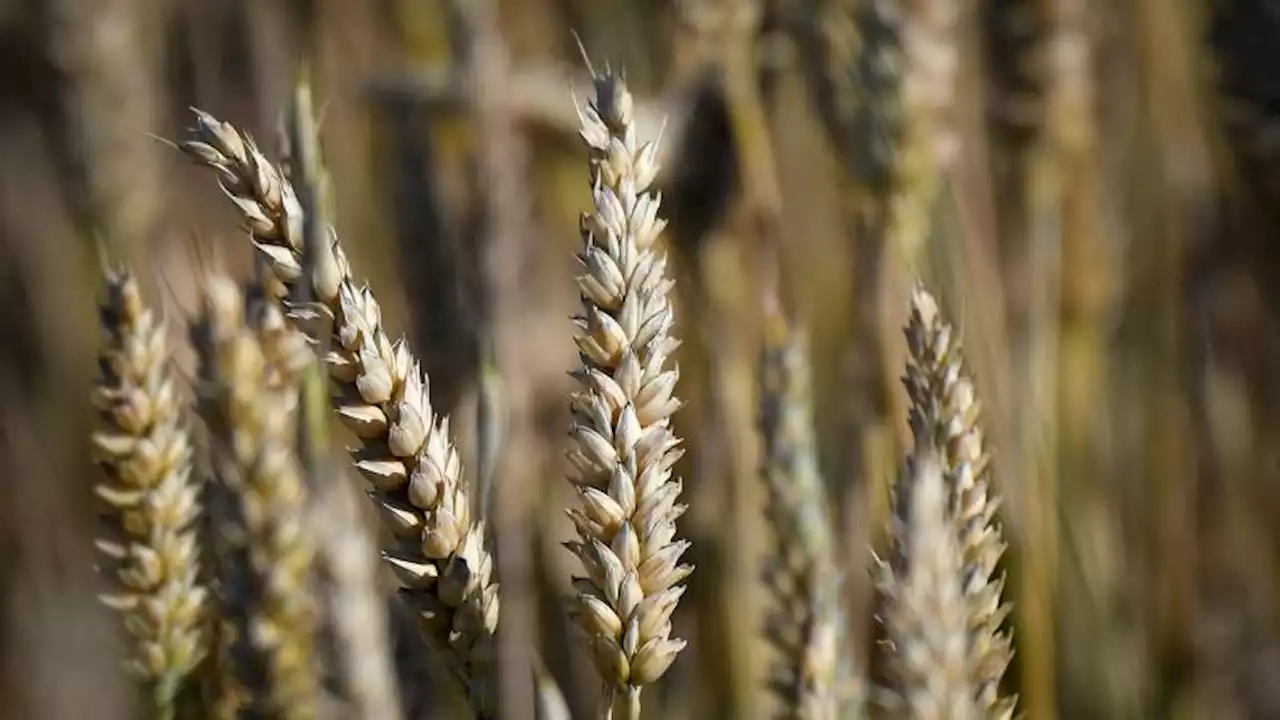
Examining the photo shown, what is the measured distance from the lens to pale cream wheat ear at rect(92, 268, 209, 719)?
46 centimetres

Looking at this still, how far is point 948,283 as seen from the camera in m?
0.69

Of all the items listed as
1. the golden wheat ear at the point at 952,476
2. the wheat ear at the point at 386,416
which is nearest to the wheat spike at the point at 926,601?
the golden wheat ear at the point at 952,476

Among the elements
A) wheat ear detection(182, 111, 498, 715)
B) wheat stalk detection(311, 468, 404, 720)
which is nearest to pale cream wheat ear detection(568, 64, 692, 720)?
wheat ear detection(182, 111, 498, 715)

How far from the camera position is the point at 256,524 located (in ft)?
1.61

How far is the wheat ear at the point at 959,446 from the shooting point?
39 centimetres

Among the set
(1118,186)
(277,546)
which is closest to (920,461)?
(277,546)

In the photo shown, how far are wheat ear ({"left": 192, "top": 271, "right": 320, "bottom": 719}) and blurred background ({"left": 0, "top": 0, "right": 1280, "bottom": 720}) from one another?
8 cm

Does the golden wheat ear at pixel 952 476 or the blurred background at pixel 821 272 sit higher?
the blurred background at pixel 821 272

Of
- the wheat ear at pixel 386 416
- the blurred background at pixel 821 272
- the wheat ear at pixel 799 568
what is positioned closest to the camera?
the wheat ear at pixel 386 416

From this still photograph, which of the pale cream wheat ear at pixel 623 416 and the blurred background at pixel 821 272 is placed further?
the blurred background at pixel 821 272

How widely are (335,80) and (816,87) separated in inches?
21.7

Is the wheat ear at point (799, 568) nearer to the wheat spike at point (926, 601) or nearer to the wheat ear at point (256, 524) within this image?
the wheat spike at point (926, 601)

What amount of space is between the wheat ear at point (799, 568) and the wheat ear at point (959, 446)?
0.17ft

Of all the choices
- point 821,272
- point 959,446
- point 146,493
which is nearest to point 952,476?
point 959,446
